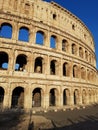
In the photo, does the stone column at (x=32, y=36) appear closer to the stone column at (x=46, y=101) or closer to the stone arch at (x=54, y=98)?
the stone column at (x=46, y=101)

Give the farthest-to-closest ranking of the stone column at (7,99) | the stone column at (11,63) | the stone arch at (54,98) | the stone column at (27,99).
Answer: the stone arch at (54,98)
the stone column at (27,99)
the stone column at (11,63)
the stone column at (7,99)

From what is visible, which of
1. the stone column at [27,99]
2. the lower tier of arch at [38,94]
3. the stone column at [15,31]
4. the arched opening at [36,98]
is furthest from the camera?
the arched opening at [36,98]

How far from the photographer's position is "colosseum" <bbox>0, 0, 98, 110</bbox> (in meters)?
16.5

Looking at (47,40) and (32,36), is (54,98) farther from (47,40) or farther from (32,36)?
(32,36)

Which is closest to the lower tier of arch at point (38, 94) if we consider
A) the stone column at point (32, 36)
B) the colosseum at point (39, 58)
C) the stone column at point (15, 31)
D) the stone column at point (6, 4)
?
the colosseum at point (39, 58)

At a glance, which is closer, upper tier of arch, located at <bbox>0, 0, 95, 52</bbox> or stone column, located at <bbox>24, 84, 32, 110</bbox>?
stone column, located at <bbox>24, 84, 32, 110</bbox>

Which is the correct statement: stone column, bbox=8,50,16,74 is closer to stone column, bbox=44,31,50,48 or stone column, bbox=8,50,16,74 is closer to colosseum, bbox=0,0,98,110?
colosseum, bbox=0,0,98,110

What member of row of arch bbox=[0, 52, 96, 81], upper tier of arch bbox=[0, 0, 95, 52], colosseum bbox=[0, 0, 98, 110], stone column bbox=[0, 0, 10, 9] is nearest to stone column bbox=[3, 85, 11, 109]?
colosseum bbox=[0, 0, 98, 110]

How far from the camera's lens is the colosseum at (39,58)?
54.1ft

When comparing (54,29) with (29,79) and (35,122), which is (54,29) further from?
(35,122)

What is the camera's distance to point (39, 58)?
19234mm

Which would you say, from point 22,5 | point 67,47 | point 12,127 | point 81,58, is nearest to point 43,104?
point 12,127

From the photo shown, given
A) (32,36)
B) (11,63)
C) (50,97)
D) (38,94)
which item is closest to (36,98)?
(38,94)

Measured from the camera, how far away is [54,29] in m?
20.9
